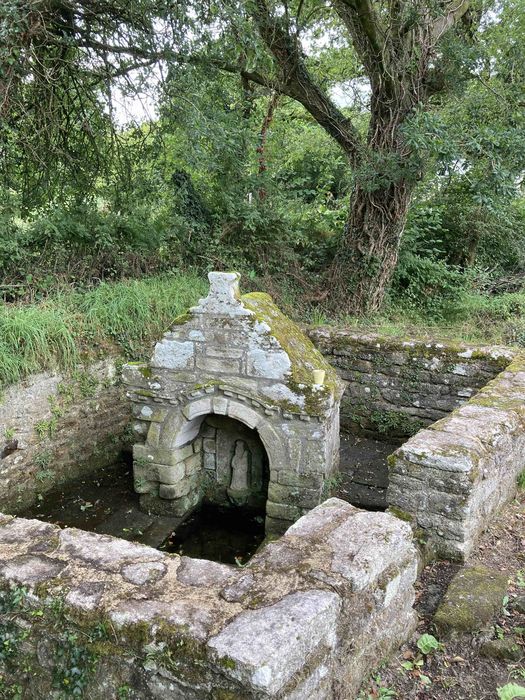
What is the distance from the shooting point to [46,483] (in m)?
6.11

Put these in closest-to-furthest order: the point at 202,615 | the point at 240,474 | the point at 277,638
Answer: the point at 277,638 → the point at 202,615 → the point at 240,474

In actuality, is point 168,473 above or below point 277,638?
below

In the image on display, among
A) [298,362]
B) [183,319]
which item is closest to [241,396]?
[298,362]

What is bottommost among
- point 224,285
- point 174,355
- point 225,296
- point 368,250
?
point 174,355

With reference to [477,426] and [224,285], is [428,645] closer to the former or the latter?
[477,426]

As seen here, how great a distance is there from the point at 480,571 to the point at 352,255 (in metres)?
7.36

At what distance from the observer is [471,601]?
3004mm

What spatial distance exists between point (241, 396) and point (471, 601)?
2824 mm

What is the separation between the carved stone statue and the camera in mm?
6074

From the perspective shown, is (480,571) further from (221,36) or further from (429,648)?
(221,36)

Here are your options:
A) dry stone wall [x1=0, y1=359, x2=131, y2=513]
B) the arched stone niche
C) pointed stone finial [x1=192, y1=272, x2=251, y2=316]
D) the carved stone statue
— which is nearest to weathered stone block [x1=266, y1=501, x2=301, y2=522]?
the arched stone niche

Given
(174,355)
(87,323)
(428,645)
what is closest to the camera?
(428,645)

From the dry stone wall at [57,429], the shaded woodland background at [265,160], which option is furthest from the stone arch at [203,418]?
the shaded woodland background at [265,160]

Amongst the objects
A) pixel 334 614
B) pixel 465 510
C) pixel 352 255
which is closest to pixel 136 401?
pixel 465 510
